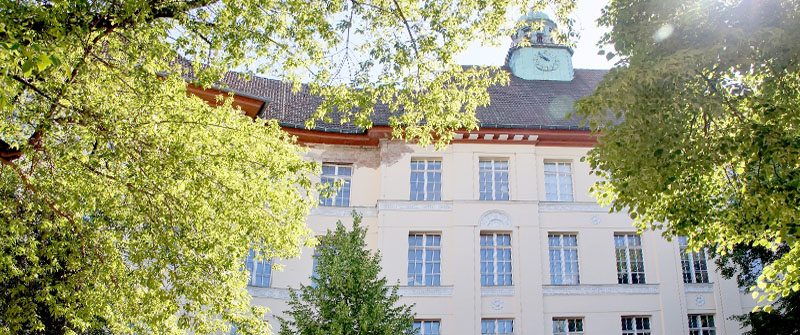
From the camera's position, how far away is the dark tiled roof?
2025cm

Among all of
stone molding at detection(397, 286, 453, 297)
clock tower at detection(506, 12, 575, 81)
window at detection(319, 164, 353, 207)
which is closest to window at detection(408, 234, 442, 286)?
stone molding at detection(397, 286, 453, 297)

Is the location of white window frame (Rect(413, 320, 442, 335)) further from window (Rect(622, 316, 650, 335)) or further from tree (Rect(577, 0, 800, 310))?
tree (Rect(577, 0, 800, 310))

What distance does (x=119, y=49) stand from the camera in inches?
370

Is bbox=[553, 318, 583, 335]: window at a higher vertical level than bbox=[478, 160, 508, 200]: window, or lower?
lower

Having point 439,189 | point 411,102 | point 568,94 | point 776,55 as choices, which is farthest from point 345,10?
point 568,94

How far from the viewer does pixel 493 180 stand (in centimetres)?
2003

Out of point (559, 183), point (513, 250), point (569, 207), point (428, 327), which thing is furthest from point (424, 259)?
point (559, 183)

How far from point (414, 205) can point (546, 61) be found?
1026cm

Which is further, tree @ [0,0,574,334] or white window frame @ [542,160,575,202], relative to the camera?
white window frame @ [542,160,575,202]

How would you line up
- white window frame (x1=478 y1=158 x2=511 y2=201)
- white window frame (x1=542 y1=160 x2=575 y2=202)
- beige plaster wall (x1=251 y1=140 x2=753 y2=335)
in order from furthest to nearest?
white window frame (x1=542 y1=160 x2=575 y2=202), white window frame (x1=478 y1=158 x2=511 y2=201), beige plaster wall (x1=251 y1=140 x2=753 y2=335)

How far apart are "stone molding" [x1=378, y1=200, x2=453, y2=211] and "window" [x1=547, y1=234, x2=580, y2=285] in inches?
125

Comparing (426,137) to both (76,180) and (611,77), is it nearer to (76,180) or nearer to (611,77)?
(611,77)

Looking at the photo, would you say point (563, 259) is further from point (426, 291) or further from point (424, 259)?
point (426, 291)

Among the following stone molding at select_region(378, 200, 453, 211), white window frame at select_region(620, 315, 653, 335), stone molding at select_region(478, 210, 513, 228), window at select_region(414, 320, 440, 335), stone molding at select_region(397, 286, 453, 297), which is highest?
stone molding at select_region(378, 200, 453, 211)
